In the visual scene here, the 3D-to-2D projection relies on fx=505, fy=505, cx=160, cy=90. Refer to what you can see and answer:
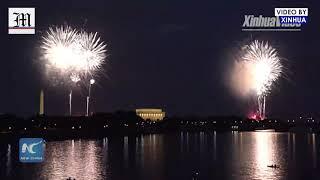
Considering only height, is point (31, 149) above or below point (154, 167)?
above

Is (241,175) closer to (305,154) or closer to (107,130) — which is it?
(305,154)

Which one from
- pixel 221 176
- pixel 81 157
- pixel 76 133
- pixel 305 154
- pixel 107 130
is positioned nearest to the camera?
pixel 221 176

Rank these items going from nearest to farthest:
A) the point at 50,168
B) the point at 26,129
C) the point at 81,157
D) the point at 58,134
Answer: the point at 50,168
the point at 81,157
the point at 26,129
the point at 58,134

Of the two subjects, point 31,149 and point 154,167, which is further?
point 154,167

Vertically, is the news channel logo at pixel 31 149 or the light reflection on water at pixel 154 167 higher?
the news channel logo at pixel 31 149

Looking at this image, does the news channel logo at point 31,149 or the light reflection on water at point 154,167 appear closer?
the news channel logo at point 31,149

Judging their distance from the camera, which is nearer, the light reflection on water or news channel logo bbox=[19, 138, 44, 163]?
news channel logo bbox=[19, 138, 44, 163]

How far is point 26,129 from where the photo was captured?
492 ft

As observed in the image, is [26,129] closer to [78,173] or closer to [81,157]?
[81,157]

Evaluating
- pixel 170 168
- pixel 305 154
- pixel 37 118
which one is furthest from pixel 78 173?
pixel 37 118

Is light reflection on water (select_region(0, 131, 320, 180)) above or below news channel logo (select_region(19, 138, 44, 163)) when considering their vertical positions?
below

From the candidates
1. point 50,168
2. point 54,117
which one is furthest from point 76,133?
point 50,168

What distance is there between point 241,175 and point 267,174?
3.64m

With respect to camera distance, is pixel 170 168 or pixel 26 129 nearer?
pixel 170 168
